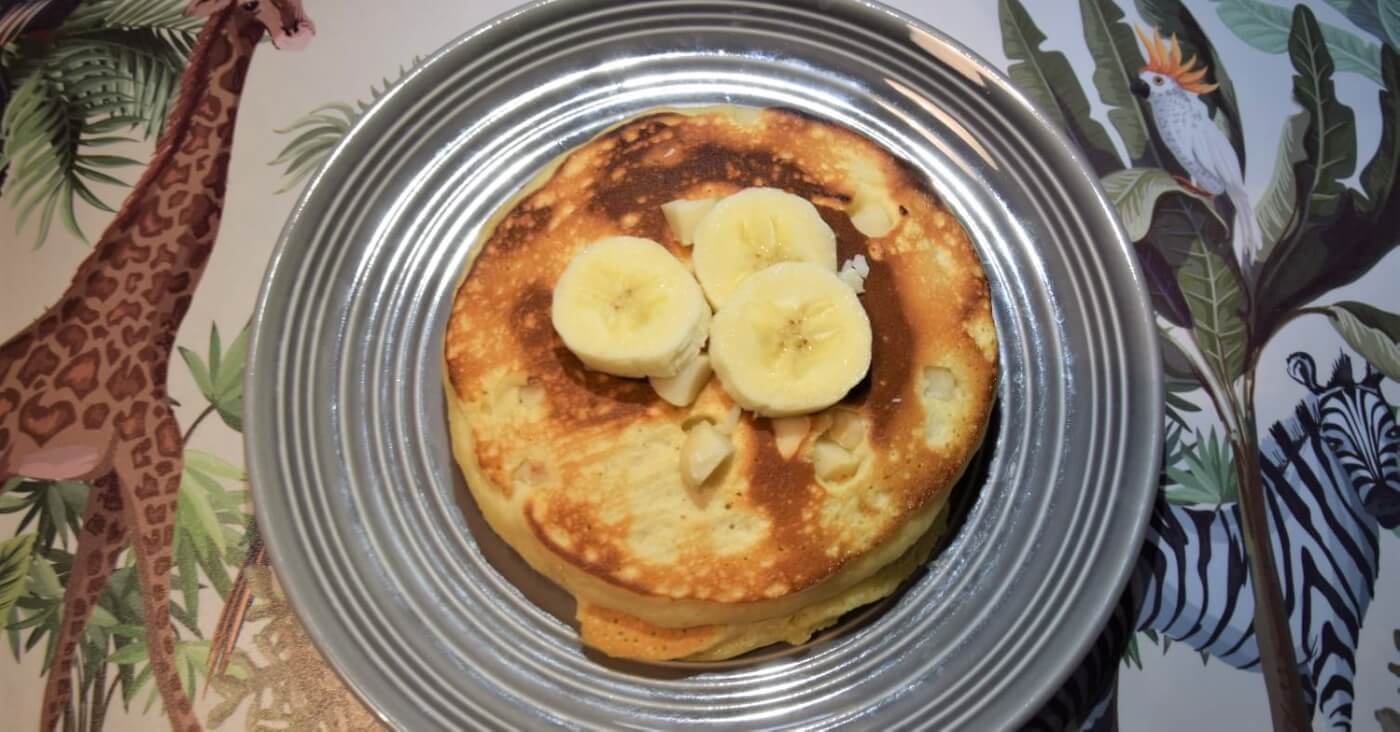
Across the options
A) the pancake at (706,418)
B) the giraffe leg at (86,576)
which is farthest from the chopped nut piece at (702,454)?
the giraffe leg at (86,576)

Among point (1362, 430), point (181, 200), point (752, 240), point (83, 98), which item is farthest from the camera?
point (83, 98)

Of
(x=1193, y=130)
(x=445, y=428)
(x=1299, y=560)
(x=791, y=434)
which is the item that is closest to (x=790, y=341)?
(x=791, y=434)

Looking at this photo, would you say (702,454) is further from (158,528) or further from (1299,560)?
(1299,560)

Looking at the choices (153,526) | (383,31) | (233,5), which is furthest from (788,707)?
(233,5)

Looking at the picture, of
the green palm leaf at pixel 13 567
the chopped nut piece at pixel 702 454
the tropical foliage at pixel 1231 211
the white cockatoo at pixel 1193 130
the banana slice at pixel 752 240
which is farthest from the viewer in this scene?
the white cockatoo at pixel 1193 130

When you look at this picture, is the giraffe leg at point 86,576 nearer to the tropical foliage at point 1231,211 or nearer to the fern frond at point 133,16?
the fern frond at point 133,16

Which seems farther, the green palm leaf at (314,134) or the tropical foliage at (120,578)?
the green palm leaf at (314,134)
